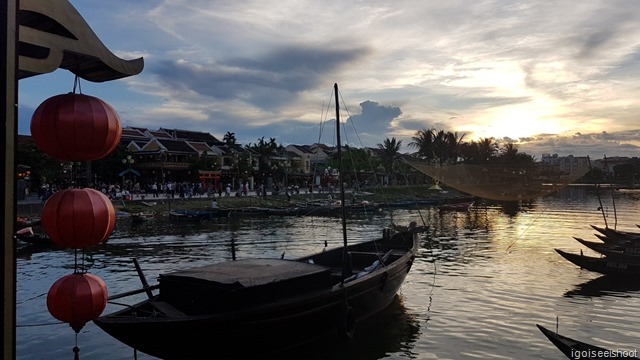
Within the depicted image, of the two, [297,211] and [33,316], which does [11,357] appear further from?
[297,211]

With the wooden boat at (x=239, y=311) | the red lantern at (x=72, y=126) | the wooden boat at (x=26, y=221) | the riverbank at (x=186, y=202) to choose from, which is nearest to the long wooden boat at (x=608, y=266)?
the wooden boat at (x=239, y=311)

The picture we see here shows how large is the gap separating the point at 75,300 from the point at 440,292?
1232 cm

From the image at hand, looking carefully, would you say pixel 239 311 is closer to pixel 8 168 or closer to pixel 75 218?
pixel 75 218

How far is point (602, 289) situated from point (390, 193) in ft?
179

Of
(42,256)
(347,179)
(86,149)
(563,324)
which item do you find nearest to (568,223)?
(563,324)

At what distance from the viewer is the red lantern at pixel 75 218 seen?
4.64 metres

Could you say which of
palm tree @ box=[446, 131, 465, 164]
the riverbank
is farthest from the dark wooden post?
palm tree @ box=[446, 131, 465, 164]

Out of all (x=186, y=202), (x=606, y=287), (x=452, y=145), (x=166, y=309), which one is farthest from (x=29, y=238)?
(x=452, y=145)

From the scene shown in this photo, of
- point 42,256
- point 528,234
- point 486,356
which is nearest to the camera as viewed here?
point 486,356

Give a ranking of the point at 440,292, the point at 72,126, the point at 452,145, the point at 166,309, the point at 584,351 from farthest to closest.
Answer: the point at 452,145, the point at 440,292, the point at 166,309, the point at 584,351, the point at 72,126

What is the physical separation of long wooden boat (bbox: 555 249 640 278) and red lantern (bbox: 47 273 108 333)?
16768mm

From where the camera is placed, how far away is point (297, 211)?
42312 millimetres

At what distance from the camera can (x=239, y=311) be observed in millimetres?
7527

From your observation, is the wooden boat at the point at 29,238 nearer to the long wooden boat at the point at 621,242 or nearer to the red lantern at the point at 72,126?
the red lantern at the point at 72,126
